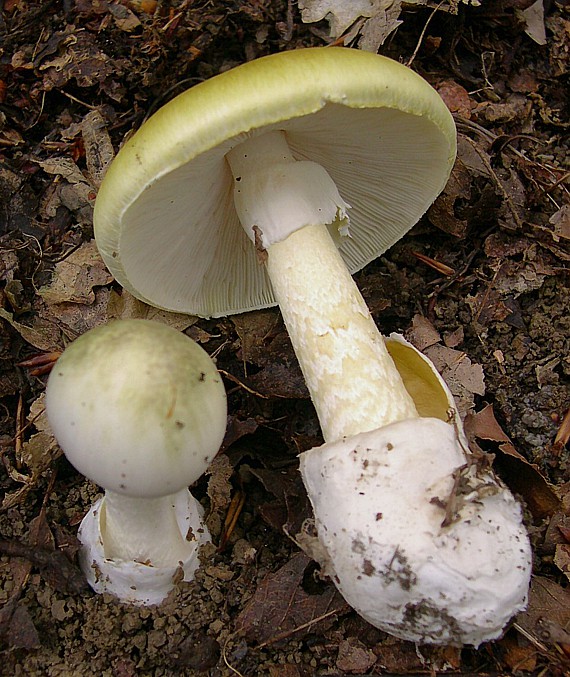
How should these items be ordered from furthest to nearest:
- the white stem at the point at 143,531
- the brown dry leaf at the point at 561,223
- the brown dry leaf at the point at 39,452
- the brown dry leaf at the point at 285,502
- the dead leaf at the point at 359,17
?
the dead leaf at the point at 359,17 → the brown dry leaf at the point at 561,223 → the brown dry leaf at the point at 39,452 → the brown dry leaf at the point at 285,502 → the white stem at the point at 143,531

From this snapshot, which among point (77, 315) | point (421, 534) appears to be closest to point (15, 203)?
point (77, 315)

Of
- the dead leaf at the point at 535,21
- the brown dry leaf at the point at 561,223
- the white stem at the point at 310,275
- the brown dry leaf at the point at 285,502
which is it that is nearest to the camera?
the white stem at the point at 310,275

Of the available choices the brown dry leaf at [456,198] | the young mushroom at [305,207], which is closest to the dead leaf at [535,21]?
the brown dry leaf at [456,198]

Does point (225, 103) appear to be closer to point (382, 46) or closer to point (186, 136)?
point (186, 136)

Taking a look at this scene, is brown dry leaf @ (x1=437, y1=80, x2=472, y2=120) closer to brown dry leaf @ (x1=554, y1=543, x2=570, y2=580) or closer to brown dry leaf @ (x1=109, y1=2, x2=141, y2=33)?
brown dry leaf @ (x1=109, y1=2, x2=141, y2=33)

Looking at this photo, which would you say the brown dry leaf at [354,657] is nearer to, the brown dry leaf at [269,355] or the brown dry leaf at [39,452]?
the brown dry leaf at [269,355]

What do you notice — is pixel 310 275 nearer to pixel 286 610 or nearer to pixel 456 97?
pixel 286 610
